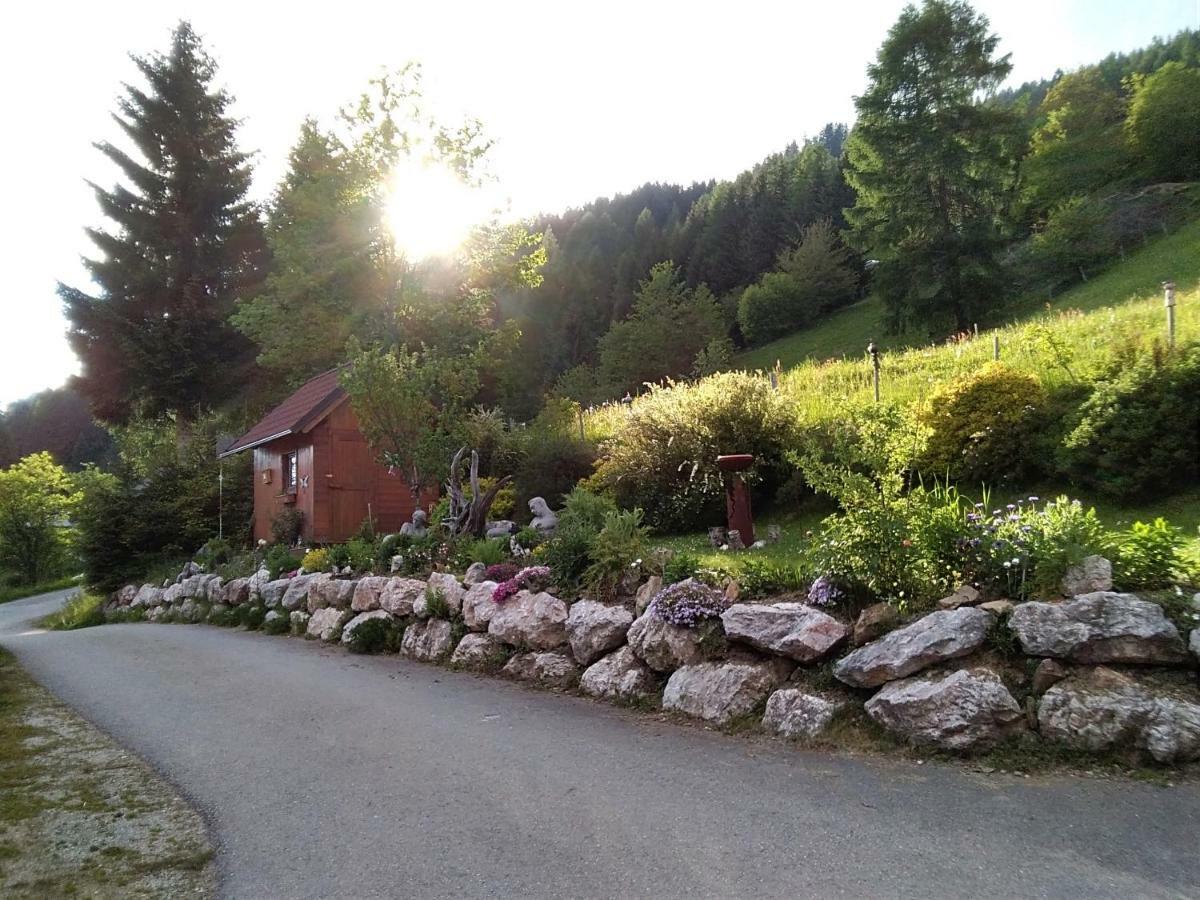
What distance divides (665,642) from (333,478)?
15278 millimetres

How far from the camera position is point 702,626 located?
6418 mm

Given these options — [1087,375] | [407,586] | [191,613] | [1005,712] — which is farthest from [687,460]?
[191,613]

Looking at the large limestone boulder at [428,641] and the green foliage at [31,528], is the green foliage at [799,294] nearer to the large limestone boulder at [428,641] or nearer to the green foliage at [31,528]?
the green foliage at [31,528]

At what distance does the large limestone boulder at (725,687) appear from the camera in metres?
5.88

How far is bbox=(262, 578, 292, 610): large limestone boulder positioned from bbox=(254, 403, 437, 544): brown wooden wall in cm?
527

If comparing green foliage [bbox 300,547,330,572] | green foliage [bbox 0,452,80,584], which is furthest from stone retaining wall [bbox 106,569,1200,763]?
green foliage [bbox 0,452,80,584]

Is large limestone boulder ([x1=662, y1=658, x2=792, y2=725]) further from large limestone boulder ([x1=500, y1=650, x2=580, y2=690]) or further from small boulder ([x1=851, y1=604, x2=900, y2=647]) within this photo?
large limestone boulder ([x1=500, y1=650, x2=580, y2=690])

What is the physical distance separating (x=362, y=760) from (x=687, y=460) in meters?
6.14

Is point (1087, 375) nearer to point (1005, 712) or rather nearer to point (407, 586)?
point (1005, 712)

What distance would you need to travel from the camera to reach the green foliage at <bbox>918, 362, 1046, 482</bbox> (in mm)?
8523

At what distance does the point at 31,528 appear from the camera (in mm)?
38469

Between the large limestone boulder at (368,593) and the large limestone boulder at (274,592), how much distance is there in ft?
9.77

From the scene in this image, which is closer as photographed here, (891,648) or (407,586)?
(891,648)

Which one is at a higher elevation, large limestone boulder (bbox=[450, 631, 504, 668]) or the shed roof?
the shed roof
